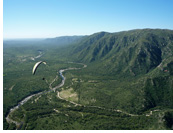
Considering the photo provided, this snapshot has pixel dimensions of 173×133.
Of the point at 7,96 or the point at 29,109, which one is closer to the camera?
the point at 29,109

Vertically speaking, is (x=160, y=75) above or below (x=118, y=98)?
above

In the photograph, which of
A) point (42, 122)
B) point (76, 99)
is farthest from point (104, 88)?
point (42, 122)

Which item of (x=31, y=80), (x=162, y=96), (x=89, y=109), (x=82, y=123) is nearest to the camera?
(x=82, y=123)

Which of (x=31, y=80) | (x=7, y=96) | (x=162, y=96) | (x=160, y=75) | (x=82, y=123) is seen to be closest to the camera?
(x=82, y=123)

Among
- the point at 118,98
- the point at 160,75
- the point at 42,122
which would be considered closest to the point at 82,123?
the point at 42,122

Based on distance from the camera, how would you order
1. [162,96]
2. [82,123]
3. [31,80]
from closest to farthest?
1. [82,123]
2. [162,96]
3. [31,80]

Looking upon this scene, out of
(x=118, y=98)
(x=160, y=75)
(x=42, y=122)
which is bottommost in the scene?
(x=42, y=122)

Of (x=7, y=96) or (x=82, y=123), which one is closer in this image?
(x=82, y=123)

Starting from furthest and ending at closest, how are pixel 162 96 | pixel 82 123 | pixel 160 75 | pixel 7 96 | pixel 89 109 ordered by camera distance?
pixel 160 75
pixel 7 96
pixel 162 96
pixel 89 109
pixel 82 123

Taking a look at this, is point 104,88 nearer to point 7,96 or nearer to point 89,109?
point 89,109

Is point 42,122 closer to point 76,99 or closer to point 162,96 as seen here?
point 76,99
